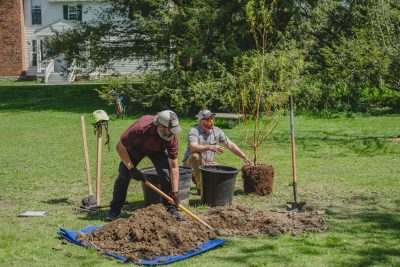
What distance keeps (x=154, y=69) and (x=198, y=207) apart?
49.9ft

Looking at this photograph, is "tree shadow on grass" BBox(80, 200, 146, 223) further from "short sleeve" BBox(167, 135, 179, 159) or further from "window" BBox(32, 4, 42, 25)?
"window" BBox(32, 4, 42, 25)

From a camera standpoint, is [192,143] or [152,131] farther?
[192,143]

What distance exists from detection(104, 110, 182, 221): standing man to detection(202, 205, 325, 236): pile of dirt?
1.79 feet

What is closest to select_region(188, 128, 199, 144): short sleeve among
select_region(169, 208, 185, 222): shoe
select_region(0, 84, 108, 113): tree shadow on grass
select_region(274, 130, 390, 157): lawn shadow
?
select_region(169, 208, 185, 222): shoe

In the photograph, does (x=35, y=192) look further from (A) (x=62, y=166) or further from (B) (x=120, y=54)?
(B) (x=120, y=54)

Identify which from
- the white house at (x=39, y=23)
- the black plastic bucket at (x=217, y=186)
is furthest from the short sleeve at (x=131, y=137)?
the white house at (x=39, y=23)

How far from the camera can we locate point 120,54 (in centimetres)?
2494

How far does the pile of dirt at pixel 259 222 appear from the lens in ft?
22.9

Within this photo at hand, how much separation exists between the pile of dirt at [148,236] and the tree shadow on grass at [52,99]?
692 inches

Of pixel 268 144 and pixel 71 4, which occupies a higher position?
pixel 71 4

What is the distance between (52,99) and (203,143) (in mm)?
20430

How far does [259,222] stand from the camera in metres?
7.21

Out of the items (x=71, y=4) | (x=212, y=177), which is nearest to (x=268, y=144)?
(x=212, y=177)

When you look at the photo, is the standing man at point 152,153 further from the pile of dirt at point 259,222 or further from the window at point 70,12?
the window at point 70,12
